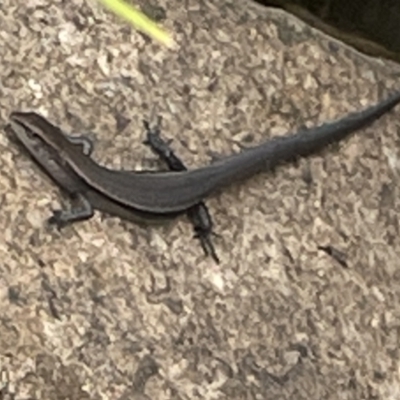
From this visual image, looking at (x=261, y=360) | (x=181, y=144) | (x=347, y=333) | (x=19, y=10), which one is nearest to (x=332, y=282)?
(x=347, y=333)

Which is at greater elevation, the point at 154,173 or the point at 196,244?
the point at 154,173

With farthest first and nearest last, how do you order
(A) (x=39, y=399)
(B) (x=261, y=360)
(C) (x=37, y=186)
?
(B) (x=261, y=360), (C) (x=37, y=186), (A) (x=39, y=399)

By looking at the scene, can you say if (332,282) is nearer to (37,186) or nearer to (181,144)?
(181,144)
